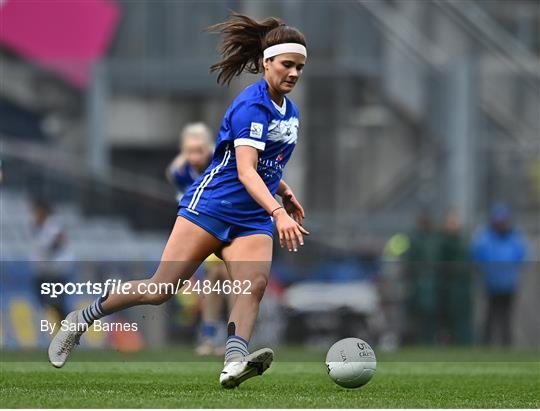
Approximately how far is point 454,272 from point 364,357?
930cm

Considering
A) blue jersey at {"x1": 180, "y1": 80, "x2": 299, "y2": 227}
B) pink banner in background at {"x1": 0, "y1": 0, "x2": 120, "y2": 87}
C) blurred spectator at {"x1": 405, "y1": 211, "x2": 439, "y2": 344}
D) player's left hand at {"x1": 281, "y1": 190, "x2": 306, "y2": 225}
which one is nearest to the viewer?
blue jersey at {"x1": 180, "y1": 80, "x2": 299, "y2": 227}

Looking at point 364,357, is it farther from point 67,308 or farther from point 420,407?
point 67,308

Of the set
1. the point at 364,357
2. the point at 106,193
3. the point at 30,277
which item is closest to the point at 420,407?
the point at 364,357

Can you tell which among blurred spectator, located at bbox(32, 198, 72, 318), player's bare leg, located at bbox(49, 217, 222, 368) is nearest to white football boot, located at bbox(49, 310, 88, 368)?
player's bare leg, located at bbox(49, 217, 222, 368)

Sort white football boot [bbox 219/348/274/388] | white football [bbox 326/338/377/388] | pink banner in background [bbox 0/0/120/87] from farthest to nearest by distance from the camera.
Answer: pink banner in background [bbox 0/0/120/87] → white football [bbox 326/338/377/388] → white football boot [bbox 219/348/274/388]

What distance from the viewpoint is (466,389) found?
8.69 meters

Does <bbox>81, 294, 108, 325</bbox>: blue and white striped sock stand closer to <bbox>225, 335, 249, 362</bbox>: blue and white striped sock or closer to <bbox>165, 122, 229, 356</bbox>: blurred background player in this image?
<bbox>225, 335, 249, 362</bbox>: blue and white striped sock

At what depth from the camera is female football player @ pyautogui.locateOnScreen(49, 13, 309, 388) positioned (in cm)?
779

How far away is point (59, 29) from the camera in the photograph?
21328 mm

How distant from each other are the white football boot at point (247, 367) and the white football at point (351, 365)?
548mm

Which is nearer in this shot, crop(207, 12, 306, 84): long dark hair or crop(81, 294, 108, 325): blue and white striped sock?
crop(81, 294, 108, 325): blue and white striped sock

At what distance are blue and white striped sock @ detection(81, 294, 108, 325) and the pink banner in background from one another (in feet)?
41.4

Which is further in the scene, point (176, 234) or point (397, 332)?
point (397, 332)

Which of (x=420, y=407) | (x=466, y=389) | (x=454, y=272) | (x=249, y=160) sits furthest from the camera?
(x=454, y=272)
